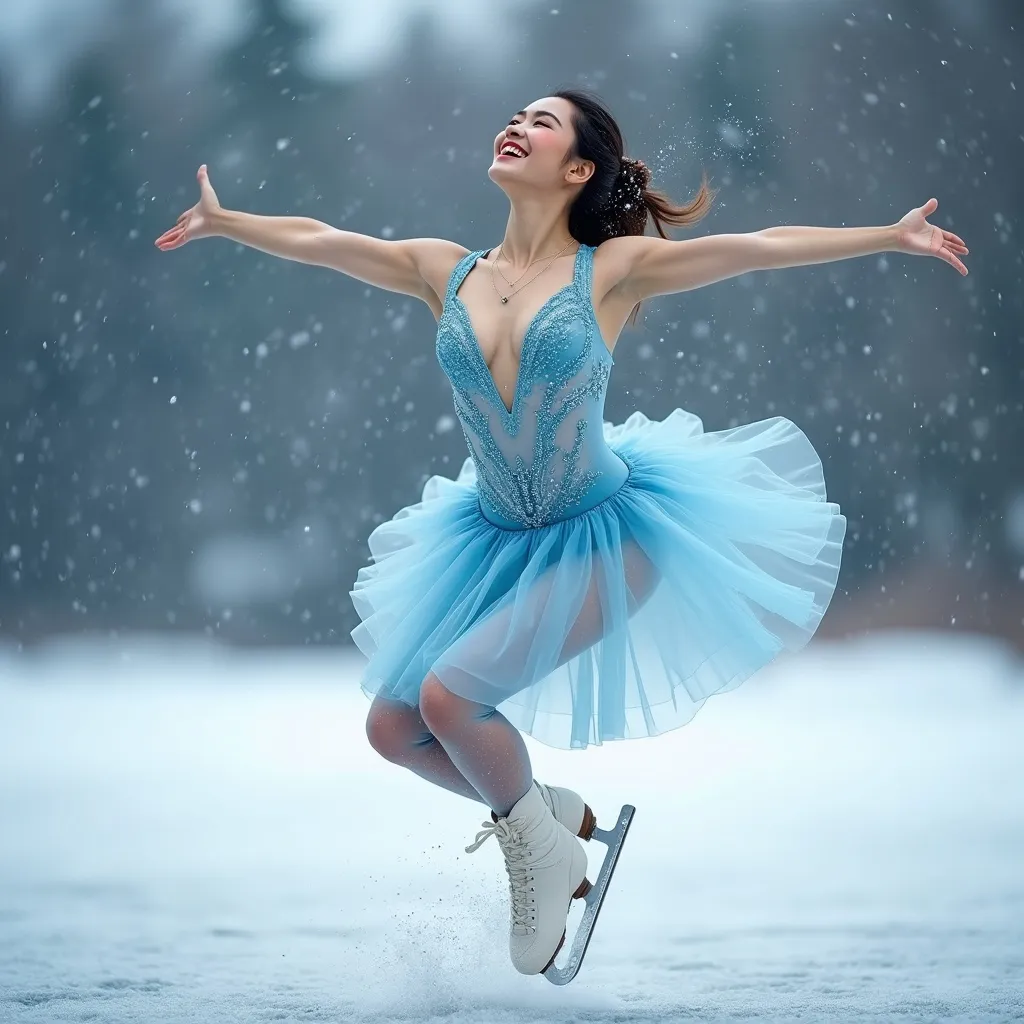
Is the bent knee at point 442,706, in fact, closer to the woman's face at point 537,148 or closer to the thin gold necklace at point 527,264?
the thin gold necklace at point 527,264

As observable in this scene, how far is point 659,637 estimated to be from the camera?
6.35 ft

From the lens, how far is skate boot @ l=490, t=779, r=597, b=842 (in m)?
2.02

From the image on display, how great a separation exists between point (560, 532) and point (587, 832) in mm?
458

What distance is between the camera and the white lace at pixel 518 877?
187 cm

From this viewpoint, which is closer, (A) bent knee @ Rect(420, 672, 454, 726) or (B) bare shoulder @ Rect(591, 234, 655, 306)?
(A) bent knee @ Rect(420, 672, 454, 726)

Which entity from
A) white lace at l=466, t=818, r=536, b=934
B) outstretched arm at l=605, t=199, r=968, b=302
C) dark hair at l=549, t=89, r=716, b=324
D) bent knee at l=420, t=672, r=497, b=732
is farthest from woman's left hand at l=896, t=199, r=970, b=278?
white lace at l=466, t=818, r=536, b=934

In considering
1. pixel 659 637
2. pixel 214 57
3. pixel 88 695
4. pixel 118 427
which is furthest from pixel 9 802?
pixel 214 57

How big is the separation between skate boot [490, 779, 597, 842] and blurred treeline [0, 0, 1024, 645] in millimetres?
3743

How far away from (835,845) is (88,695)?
321cm

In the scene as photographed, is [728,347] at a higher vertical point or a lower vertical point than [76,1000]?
lower

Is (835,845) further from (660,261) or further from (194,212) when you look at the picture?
(194,212)

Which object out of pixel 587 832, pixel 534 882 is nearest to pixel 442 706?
pixel 534 882

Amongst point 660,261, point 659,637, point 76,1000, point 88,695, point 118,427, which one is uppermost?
point 660,261

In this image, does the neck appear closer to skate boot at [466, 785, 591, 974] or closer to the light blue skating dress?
the light blue skating dress
